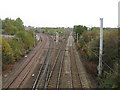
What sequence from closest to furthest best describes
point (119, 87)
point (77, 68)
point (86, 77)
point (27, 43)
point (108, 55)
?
point (119, 87), point (108, 55), point (86, 77), point (77, 68), point (27, 43)

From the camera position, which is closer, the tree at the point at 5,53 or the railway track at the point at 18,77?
the railway track at the point at 18,77

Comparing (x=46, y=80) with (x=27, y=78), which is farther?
(x=27, y=78)

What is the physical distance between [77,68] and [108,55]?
13.0 ft

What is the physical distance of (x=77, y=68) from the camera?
1342 cm

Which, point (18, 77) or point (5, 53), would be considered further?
point (5, 53)

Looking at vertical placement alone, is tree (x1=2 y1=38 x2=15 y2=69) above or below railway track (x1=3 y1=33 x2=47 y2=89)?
above

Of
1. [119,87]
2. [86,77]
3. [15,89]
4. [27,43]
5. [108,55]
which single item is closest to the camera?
[119,87]

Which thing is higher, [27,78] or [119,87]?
[119,87]

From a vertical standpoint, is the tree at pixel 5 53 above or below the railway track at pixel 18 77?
above

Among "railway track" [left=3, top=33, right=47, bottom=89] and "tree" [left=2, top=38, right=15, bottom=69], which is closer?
→ "railway track" [left=3, top=33, right=47, bottom=89]

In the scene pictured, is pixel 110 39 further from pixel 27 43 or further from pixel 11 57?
pixel 27 43

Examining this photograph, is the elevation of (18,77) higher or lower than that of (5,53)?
lower

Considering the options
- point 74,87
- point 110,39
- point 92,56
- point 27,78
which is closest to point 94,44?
point 92,56

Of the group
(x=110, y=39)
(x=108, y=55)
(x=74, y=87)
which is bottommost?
(x=74, y=87)
